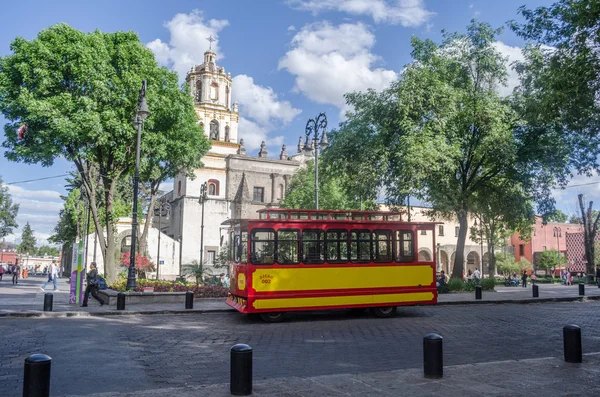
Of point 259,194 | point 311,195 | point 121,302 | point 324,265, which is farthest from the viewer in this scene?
point 259,194

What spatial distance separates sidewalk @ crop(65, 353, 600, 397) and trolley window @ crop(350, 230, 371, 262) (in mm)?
7641

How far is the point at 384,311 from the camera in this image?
15586 mm

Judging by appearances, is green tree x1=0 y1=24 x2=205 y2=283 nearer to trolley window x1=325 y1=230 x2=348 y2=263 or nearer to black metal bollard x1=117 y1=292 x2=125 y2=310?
black metal bollard x1=117 y1=292 x2=125 y2=310

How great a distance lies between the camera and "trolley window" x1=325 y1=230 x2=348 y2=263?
14.8 metres


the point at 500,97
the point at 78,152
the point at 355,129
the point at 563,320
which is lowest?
the point at 563,320

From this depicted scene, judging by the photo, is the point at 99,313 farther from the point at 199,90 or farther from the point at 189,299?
the point at 199,90

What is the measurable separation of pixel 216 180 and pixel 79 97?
28.8 m

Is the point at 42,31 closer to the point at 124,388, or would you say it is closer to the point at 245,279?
the point at 245,279

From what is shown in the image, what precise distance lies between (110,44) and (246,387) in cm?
2209

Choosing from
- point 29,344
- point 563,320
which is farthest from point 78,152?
point 563,320

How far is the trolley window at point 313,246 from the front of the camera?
573 inches

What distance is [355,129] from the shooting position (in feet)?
85.8

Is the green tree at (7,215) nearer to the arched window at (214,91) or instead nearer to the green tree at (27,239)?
the arched window at (214,91)

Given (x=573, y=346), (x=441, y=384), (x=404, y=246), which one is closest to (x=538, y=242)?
(x=404, y=246)
